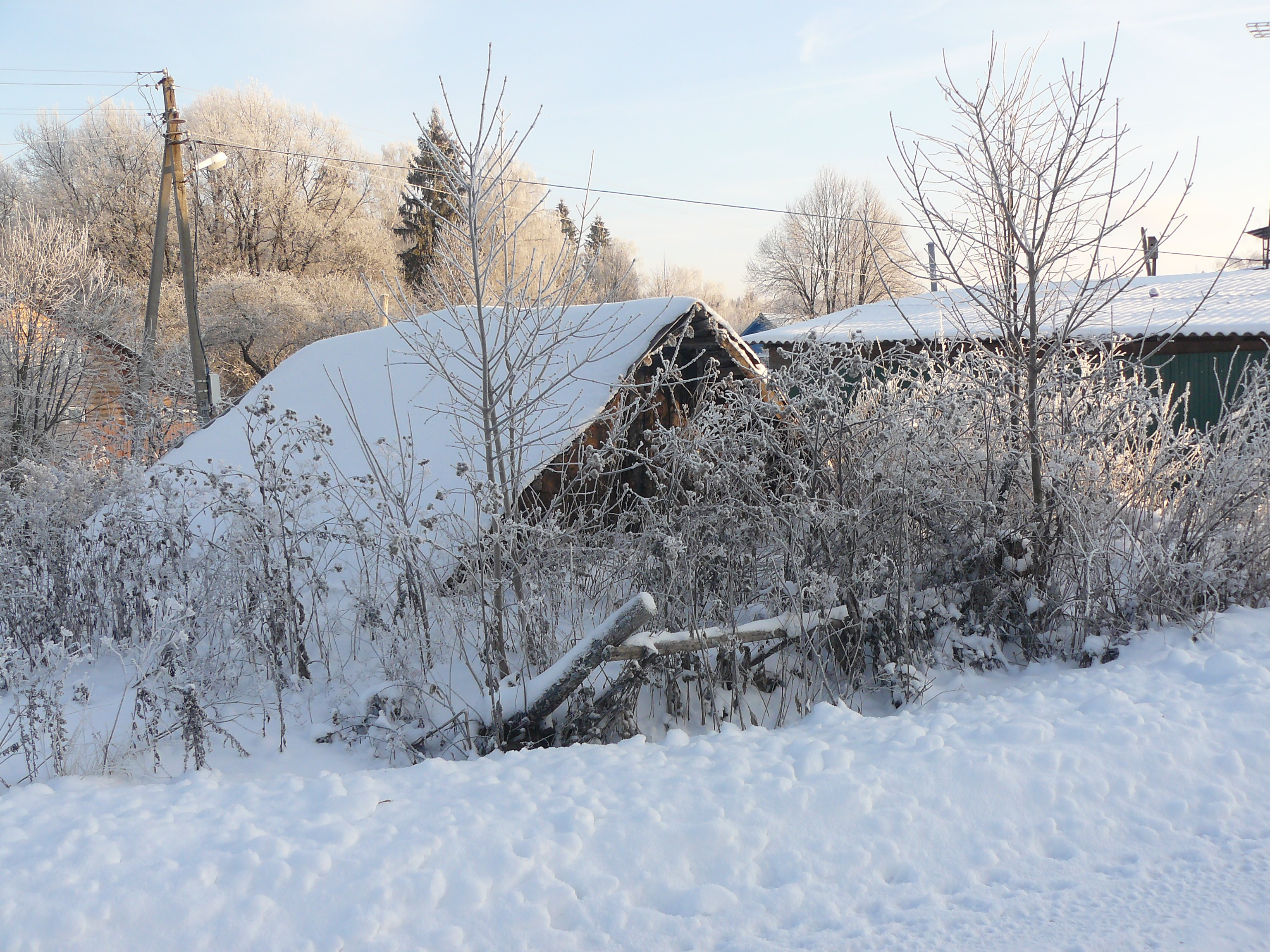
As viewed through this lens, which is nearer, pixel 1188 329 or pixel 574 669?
pixel 574 669

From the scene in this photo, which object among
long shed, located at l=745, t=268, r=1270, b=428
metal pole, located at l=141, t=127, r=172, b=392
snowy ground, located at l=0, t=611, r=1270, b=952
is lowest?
snowy ground, located at l=0, t=611, r=1270, b=952

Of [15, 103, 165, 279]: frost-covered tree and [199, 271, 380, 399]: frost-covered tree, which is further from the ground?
[15, 103, 165, 279]: frost-covered tree

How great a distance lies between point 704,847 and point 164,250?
15.9 metres

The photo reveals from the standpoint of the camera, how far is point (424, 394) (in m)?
6.93

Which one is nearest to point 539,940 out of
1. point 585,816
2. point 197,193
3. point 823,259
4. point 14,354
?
point 585,816

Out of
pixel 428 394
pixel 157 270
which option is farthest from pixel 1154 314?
pixel 157 270

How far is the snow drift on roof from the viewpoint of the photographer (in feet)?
19.5

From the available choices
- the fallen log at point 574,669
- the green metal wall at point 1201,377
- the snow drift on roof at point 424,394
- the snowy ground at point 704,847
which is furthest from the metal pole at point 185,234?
the green metal wall at point 1201,377

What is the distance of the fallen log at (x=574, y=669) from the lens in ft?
13.9

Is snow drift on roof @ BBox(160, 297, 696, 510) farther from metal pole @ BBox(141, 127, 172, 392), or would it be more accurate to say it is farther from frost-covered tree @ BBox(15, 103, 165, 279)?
frost-covered tree @ BBox(15, 103, 165, 279)

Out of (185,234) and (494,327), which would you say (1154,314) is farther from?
(185,234)

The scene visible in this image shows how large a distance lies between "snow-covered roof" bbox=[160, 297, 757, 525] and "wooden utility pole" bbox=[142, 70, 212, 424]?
8.10 metres

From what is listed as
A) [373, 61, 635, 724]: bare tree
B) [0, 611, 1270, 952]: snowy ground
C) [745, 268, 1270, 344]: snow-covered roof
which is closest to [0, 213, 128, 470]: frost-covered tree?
[373, 61, 635, 724]: bare tree

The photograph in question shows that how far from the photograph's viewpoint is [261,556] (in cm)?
495
